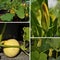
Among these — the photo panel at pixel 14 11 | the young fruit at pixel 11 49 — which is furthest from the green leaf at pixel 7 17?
the young fruit at pixel 11 49

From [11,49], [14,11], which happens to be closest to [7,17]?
[14,11]

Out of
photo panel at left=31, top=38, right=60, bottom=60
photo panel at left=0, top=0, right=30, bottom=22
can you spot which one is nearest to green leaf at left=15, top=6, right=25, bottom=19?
photo panel at left=0, top=0, right=30, bottom=22

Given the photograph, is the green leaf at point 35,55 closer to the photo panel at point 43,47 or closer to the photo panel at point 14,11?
the photo panel at point 43,47

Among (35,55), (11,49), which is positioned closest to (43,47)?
(35,55)

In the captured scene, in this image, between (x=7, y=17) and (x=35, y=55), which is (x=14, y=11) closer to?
(x=7, y=17)

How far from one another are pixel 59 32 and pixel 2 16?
31 centimetres

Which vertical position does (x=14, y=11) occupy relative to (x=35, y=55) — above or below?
above

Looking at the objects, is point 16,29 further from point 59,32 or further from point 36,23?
point 59,32

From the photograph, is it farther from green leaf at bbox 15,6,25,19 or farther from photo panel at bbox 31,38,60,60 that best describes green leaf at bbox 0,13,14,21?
photo panel at bbox 31,38,60,60

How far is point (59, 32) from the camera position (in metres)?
1.51

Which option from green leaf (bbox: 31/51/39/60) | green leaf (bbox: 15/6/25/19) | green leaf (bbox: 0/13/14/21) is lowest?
green leaf (bbox: 31/51/39/60)

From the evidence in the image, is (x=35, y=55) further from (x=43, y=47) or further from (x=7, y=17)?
(x=7, y=17)

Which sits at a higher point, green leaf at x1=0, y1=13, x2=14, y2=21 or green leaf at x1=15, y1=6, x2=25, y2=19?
green leaf at x1=15, y1=6, x2=25, y2=19

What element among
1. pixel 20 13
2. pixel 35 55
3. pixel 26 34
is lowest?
pixel 35 55
